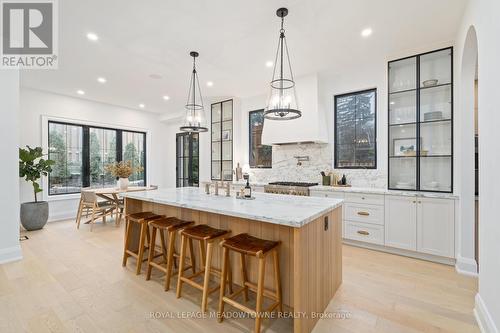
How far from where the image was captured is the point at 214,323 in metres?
1.96

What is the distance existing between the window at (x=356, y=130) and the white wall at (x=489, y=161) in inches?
82.4

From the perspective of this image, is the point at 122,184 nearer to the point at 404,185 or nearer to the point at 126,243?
the point at 126,243

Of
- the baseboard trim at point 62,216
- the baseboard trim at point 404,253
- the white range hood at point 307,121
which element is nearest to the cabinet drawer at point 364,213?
the baseboard trim at point 404,253

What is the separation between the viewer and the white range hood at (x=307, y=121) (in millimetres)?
4258

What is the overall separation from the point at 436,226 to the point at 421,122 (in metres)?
1.49

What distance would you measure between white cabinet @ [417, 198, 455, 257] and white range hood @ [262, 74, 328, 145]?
1881 millimetres

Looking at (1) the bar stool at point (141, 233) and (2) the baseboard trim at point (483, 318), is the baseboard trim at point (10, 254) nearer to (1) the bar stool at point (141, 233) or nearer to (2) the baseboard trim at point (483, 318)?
(1) the bar stool at point (141, 233)

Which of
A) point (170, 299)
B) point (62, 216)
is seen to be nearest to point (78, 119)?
point (62, 216)

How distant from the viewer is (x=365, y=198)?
361 centimetres

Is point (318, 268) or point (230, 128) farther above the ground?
point (230, 128)

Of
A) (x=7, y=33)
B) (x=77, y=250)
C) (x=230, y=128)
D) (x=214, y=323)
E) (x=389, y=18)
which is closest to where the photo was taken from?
(x=214, y=323)

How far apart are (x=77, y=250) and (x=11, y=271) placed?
2.47 feet

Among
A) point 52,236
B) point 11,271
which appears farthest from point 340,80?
point 52,236

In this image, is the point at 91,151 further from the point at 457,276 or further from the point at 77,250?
the point at 457,276
